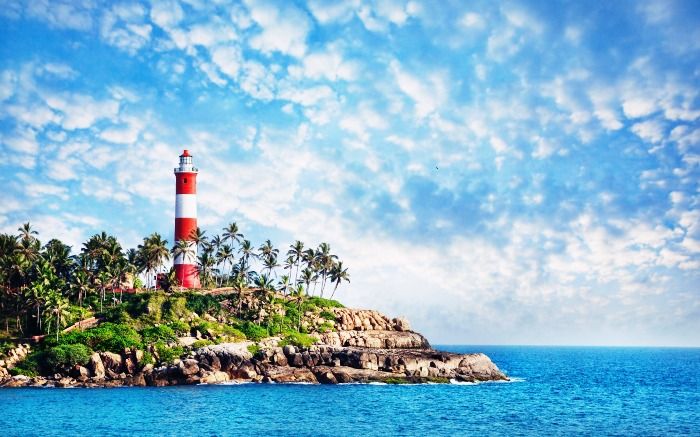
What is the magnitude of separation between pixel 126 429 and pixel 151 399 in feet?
48.7

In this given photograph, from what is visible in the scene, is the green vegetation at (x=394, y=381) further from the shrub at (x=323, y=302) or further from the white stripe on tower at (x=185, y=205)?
the white stripe on tower at (x=185, y=205)

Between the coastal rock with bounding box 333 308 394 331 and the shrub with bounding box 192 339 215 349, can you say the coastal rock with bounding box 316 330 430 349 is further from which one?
the shrub with bounding box 192 339 215 349

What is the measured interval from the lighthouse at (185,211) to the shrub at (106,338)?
20550 millimetres

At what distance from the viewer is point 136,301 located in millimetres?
92312

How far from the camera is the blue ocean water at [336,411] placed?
162ft

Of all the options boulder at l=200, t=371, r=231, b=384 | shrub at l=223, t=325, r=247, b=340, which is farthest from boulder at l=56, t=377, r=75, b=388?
shrub at l=223, t=325, r=247, b=340

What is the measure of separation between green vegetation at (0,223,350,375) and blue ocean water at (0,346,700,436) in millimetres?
11011

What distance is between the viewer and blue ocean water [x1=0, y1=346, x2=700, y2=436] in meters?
49.3

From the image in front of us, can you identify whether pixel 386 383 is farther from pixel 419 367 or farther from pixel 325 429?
pixel 325 429

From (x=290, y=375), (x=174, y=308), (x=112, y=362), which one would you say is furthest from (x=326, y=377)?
(x=174, y=308)

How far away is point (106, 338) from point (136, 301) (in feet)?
46.9

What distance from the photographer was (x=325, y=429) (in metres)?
49.0

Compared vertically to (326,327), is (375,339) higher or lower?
lower

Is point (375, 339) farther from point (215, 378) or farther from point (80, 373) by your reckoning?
point (80, 373)
